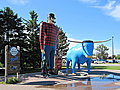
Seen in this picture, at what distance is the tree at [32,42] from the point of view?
23.1 m

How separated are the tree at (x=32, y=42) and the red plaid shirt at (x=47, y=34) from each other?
7.83m

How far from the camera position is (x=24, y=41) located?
22141mm

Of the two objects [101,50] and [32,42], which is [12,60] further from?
[101,50]

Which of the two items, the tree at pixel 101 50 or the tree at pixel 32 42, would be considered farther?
the tree at pixel 101 50

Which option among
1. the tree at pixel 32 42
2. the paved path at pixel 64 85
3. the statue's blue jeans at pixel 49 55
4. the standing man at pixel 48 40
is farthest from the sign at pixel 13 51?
the tree at pixel 32 42

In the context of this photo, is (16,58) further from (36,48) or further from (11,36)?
(36,48)

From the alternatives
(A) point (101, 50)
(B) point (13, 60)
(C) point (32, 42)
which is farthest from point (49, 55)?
(A) point (101, 50)

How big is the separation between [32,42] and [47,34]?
351 inches

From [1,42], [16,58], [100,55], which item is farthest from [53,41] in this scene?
[100,55]

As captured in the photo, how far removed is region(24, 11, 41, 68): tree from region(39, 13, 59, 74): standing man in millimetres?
6968

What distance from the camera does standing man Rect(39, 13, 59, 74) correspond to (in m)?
15.0

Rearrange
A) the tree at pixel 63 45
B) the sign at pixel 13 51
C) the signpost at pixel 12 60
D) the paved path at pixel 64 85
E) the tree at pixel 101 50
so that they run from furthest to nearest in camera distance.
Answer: the tree at pixel 101 50 → the tree at pixel 63 45 → the sign at pixel 13 51 → the signpost at pixel 12 60 → the paved path at pixel 64 85

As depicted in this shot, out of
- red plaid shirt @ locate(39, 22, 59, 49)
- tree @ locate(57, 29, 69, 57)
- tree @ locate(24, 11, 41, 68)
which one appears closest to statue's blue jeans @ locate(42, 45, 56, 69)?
red plaid shirt @ locate(39, 22, 59, 49)

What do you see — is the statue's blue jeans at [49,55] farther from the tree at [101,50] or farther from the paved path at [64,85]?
the tree at [101,50]
